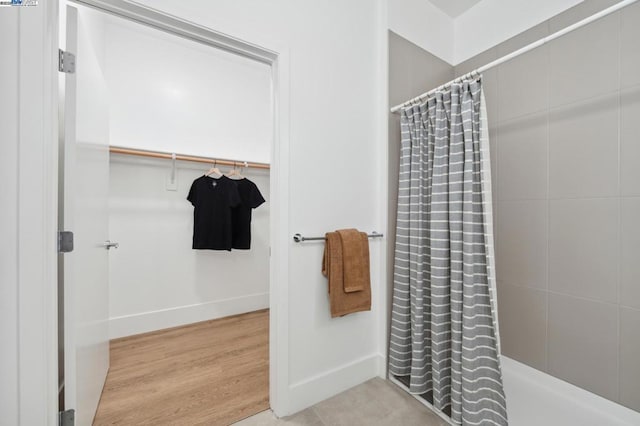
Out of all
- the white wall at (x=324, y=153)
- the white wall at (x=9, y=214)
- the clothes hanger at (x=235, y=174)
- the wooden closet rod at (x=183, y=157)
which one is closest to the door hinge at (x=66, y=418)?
the white wall at (x=9, y=214)

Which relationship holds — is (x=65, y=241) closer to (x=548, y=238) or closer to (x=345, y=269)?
(x=345, y=269)

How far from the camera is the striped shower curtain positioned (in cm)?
123

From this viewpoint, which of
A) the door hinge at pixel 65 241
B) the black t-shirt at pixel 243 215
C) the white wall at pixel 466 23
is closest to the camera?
the door hinge at pixel 65 241

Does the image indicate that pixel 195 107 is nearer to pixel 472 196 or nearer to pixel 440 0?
pixel 440 0

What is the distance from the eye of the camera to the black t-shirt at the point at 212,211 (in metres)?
2.38

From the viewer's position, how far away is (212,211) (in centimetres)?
241

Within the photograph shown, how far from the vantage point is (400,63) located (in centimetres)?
177

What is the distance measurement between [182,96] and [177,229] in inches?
50.2

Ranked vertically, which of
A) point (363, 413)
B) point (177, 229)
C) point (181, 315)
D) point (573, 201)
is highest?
point (573, 201)

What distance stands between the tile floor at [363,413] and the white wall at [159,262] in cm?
146

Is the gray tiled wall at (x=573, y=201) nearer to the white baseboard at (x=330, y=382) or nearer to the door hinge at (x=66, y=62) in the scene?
the white baseboard at (x=330, y=382)

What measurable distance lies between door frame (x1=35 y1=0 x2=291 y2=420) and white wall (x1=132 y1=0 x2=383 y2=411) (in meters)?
0.05

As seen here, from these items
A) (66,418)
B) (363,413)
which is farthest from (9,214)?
(363,413)

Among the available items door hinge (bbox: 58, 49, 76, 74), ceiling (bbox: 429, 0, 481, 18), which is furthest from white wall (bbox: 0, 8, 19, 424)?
ceiling (bbox: 429, 0, 481, 18)
